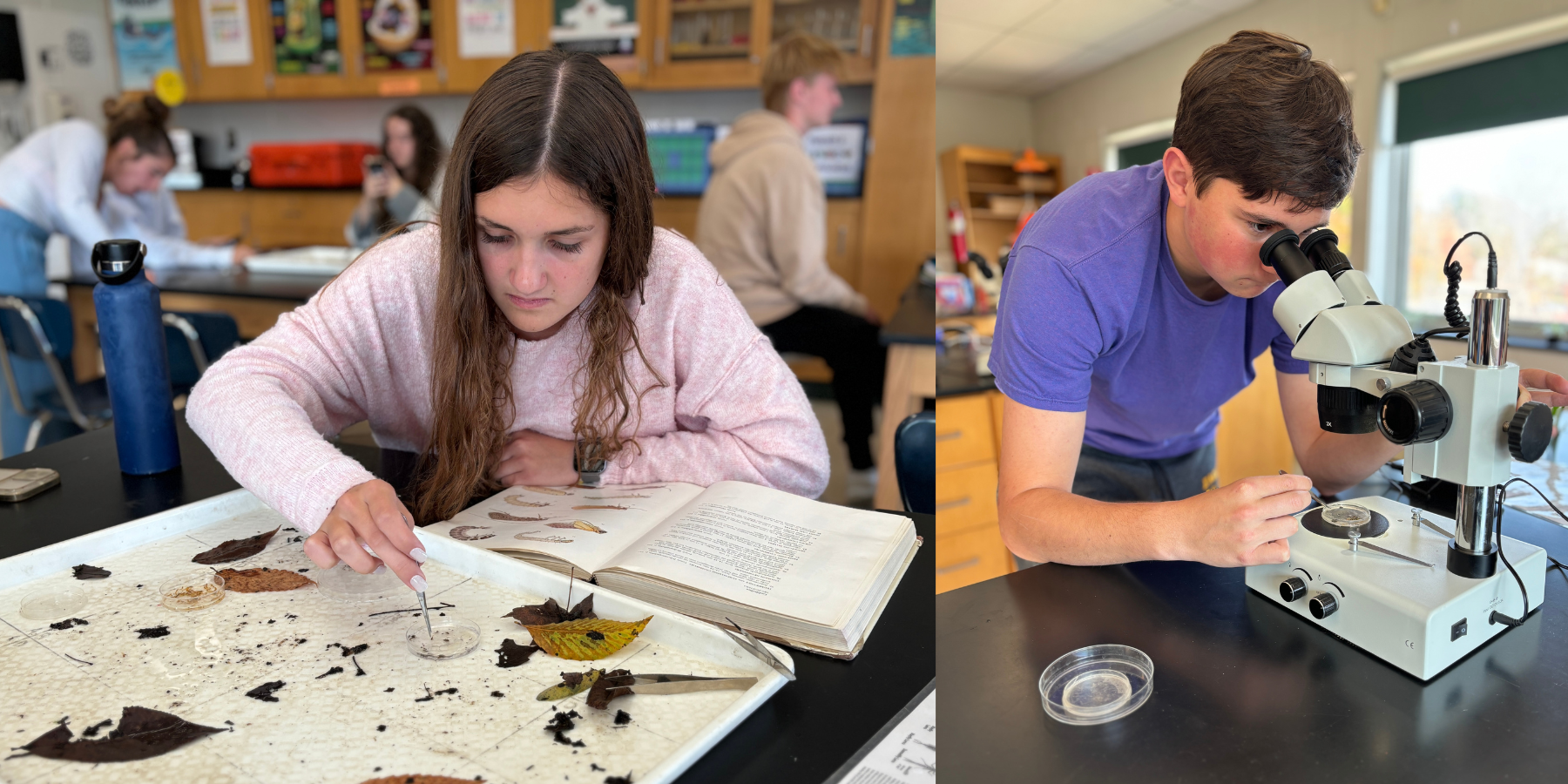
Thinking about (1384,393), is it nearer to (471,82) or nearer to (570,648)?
(570,648)

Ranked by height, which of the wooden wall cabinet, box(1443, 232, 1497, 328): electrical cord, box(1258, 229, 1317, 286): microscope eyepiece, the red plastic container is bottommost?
box(1443, 232, 1497, 328): electrical cord

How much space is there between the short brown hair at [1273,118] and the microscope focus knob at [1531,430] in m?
0.22

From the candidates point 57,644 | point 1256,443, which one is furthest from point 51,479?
point 1256,443

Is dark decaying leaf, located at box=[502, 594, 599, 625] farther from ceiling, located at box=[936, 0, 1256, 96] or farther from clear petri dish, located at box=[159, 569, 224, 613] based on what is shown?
ceiling, located at box=[936, 0, 1256, 96]

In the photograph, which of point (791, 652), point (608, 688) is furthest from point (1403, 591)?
point (608, 688)

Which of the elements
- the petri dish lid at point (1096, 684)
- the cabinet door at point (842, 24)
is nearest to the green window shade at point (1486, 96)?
the petri dish lid at point (1096, 684)

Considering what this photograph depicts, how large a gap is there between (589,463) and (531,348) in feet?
0.63

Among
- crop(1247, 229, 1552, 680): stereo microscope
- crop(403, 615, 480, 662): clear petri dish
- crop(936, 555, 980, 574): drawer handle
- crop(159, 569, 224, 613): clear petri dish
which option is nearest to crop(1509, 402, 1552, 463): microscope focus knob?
crop(1247, 229, 1552, 680): stereo microscope

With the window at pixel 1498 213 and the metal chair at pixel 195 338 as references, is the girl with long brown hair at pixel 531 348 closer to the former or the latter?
the window at pixel 1498 213

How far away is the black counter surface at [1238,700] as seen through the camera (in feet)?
1.96

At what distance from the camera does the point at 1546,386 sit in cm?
73

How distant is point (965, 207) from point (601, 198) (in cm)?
47

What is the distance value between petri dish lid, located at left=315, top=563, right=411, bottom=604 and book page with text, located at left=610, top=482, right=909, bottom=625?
0.64 feet

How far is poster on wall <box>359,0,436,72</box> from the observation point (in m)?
4.22
